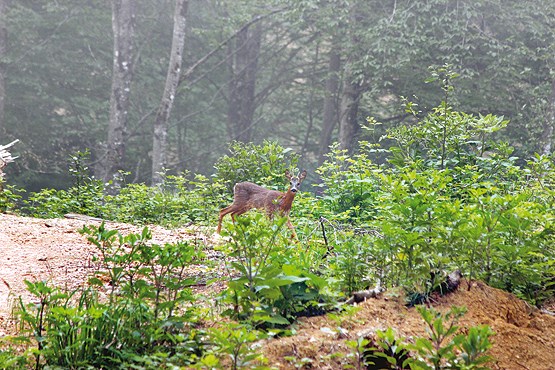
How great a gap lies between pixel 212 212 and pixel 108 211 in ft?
6.21

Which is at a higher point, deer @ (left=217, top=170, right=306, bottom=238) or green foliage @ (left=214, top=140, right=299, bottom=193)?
green foliage @ (left=214, top=140, right=299, bottom=193)

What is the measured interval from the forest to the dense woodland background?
9 cm

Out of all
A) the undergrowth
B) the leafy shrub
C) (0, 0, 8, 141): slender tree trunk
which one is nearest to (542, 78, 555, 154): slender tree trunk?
the undergrowth

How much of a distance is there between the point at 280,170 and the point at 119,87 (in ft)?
35.0

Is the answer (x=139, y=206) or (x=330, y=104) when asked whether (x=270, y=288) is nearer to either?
(x=139, y=206)

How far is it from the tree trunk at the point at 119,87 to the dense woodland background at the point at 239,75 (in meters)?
0.04

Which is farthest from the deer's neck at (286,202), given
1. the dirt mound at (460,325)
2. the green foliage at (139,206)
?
the dirt mound at (460,325)

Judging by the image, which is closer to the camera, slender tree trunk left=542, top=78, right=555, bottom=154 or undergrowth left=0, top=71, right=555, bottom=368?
undergrowth left=0, top=71, right=555, bottom=368

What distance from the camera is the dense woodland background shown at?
20391 mm

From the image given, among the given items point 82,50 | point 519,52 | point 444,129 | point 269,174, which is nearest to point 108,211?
point 269,174

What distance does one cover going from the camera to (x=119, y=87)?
2142 centimetres

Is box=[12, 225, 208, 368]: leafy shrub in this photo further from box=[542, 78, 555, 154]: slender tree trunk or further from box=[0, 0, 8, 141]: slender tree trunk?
box=[0, 0, 8, 141]: slender tree trunk

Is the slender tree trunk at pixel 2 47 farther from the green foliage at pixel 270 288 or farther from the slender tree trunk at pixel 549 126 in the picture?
the green foliage at pixel 270 288

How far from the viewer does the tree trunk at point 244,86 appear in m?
27.3
